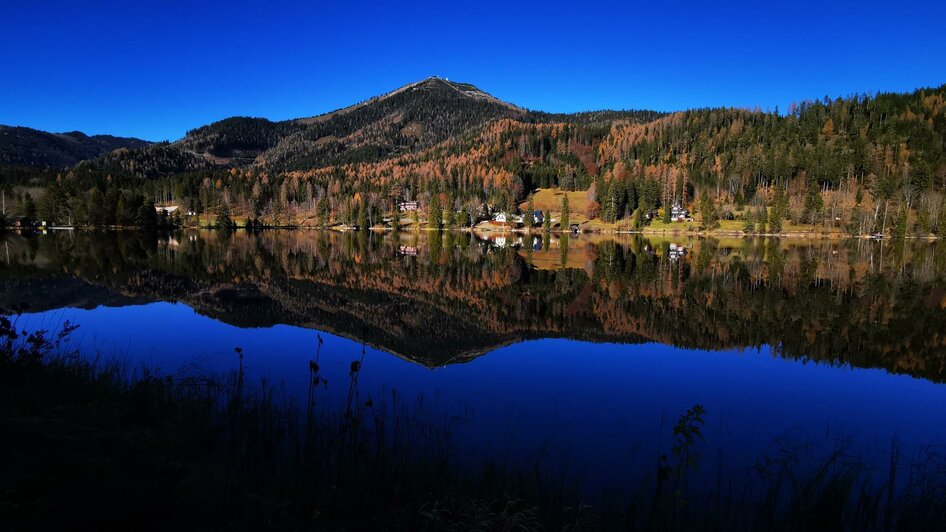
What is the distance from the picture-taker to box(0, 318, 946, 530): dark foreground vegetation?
4488 mm

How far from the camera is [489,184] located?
180 meters

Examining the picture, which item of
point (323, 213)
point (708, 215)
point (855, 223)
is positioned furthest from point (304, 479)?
point (323, 213)

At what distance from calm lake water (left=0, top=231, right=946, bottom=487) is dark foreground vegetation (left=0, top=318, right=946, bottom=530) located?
3.21 ft

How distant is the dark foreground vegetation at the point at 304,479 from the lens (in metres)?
4.49

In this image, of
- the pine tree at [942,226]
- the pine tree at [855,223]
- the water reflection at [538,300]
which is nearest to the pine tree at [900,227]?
the pine tree at [942,226]

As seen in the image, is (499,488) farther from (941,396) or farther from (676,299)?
(676,299)

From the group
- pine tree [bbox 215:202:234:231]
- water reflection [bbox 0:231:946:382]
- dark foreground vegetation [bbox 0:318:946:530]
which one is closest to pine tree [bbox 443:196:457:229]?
pine tree [bbox 215:202:234:231]

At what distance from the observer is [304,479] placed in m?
6.80

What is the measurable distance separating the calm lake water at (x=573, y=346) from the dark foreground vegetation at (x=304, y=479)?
0.98 meters

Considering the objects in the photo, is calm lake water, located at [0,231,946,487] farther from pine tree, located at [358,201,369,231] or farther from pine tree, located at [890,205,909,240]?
pine tree, located at [358,201,369,231]

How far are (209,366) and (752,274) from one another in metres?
37.2

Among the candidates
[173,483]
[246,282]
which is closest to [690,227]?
[246,282]

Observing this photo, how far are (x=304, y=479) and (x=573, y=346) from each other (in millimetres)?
13264

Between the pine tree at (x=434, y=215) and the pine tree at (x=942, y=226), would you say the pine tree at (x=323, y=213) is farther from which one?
the pine tree at (x=942, y=226)
